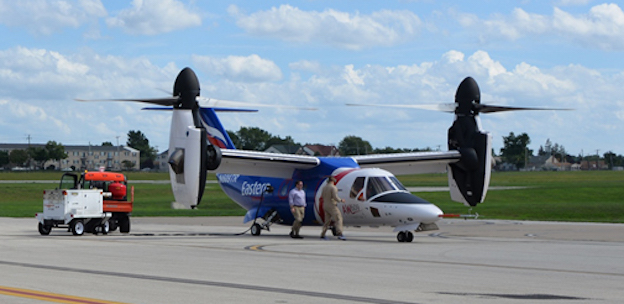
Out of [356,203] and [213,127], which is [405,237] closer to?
[356,203]

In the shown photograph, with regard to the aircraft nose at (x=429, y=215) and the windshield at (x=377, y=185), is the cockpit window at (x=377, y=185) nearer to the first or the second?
the windshield at (x=377, y=185)

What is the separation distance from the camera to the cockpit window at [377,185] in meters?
22.2

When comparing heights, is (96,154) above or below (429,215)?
above

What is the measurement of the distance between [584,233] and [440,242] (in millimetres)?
6377

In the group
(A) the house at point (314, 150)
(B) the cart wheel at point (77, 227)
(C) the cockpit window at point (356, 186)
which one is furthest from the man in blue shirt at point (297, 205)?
(A) the house at point (314, 150)

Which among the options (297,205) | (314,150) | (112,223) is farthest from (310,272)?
(314,150)

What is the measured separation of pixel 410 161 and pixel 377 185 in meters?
4.11

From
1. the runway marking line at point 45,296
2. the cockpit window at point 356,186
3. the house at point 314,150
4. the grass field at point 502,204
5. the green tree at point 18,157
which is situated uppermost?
the house at point 314,150

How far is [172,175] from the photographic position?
2177 centimetres

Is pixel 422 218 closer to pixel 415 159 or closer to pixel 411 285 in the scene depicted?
pixel 415 159

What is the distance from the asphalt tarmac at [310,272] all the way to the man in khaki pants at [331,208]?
1.44m

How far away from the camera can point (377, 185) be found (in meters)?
22.3

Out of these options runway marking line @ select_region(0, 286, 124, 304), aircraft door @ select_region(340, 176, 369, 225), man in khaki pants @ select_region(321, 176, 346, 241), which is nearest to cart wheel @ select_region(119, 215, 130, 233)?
man in khaki pants @ select_region(321, 176, 346, 241)

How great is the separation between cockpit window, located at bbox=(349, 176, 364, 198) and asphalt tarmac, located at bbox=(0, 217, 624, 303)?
2221 mm
